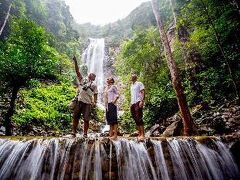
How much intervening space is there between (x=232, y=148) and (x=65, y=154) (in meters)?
4.24

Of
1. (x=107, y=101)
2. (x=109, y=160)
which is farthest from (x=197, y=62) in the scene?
(x=109, y=160)

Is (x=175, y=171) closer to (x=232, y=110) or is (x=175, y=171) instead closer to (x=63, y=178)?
(x=63, y=178)

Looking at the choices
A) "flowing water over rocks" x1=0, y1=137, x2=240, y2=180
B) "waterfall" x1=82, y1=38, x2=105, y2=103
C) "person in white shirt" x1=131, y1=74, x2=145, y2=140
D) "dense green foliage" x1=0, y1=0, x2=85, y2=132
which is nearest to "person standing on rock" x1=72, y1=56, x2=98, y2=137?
"flowing water over rocks" x1=0, y1=137, x2=240, y2=180

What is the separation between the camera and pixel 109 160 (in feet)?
20.2

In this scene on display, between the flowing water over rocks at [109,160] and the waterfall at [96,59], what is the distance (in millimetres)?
19775

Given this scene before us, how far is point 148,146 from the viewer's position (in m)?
6.55

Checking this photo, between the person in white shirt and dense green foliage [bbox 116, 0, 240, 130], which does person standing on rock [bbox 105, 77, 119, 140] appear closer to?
the person in white shirt

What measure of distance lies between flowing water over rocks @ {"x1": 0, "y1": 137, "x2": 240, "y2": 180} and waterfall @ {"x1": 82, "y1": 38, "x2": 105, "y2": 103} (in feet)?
64.9

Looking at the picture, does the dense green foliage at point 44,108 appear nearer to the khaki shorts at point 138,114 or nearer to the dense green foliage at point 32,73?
the dense green foliage at point 32,73

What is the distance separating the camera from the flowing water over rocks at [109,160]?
6035mm

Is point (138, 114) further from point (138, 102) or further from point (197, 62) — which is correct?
point (197, 62)

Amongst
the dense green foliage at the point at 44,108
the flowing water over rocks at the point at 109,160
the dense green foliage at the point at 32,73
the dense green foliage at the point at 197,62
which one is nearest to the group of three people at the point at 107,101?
the flowing water over rocks at the point at 109,160

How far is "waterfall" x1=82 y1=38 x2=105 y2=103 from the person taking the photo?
2991 cm

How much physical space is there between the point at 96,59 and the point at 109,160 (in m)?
29.3
